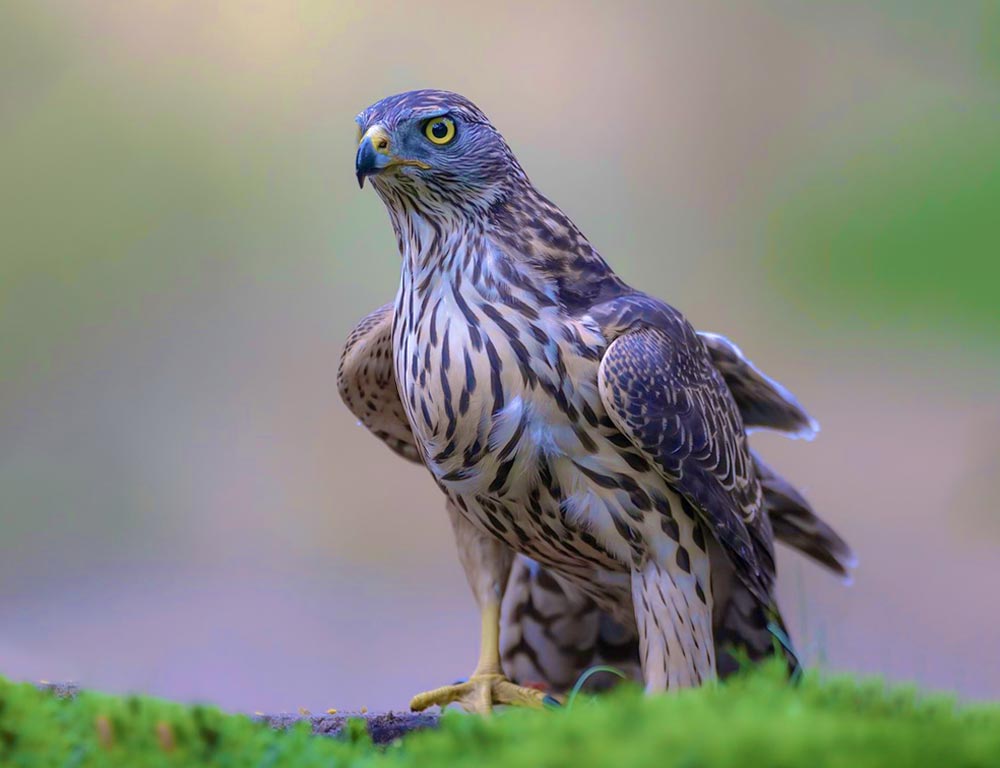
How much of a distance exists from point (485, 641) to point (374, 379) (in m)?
0.76

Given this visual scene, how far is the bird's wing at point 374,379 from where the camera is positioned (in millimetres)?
2770

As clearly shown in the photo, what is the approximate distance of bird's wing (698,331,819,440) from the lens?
9.57ft

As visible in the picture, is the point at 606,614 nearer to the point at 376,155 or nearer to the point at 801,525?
the point at 801,525

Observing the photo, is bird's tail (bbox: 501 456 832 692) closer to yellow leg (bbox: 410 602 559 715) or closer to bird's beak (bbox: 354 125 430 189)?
yellow leg (bbox: 410 602 559 715)

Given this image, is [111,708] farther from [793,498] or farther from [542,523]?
[793,498]

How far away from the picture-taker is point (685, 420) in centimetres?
233

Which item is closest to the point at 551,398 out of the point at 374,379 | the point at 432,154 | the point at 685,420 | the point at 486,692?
the point at 685,420

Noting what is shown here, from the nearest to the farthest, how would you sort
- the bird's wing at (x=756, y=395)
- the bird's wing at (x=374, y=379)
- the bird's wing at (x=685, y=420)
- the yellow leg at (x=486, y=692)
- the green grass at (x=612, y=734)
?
the green grass at (x=612, y=734) → the bird's wing at (x=685, y=420) → the yellow leg at (x=486, y=692) → the bird's wing at (x=374, y=379) → the bird's wing at (x=756, y=395)

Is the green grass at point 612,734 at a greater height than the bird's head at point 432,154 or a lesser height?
lesser

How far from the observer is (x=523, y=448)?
224 centimetres

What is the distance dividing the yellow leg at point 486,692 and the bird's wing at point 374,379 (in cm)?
66

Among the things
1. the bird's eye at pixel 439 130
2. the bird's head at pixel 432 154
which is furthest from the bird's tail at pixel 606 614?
the bird's eye at pixel 439 130

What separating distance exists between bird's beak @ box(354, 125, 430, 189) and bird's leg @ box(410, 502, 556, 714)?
38.0 inches

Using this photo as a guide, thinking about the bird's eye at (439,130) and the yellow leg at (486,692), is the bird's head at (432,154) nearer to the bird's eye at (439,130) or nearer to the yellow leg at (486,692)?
the bird's eye at (439,130)
